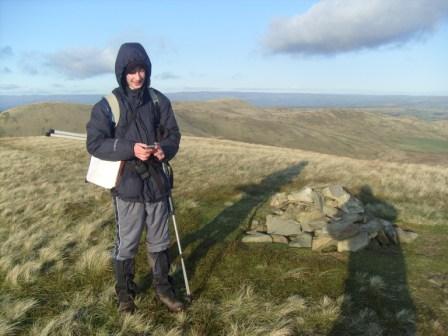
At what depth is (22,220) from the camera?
35.0 feet

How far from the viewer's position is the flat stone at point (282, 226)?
33.4ft

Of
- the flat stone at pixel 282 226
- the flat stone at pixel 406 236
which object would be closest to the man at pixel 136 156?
the flat stone at pixel 282 226

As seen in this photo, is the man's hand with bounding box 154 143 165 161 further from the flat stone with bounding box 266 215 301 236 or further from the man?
the flat stone with bounding box 266 215 301 236

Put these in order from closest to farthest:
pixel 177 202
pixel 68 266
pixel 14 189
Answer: pixel 68 266
pixel 177 202
pixel 14 189

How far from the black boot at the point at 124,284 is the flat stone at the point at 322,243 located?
4721mm

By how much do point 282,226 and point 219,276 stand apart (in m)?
3.31

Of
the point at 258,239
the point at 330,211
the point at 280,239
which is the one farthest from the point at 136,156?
the point at 330,211

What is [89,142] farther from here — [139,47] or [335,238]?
[335,238]

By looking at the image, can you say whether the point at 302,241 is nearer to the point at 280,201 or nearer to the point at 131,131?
the point at 280,201

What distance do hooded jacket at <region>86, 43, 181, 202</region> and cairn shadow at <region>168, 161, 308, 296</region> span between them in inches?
89.4

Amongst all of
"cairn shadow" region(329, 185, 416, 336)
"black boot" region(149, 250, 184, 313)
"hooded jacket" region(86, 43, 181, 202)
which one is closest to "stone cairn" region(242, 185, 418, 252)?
"cairn shadow" region(329, 185, 416, 336)

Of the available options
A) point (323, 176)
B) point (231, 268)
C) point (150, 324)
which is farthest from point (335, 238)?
point (323, 176)

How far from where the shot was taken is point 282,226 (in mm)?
10367

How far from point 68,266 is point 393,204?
433 inches
